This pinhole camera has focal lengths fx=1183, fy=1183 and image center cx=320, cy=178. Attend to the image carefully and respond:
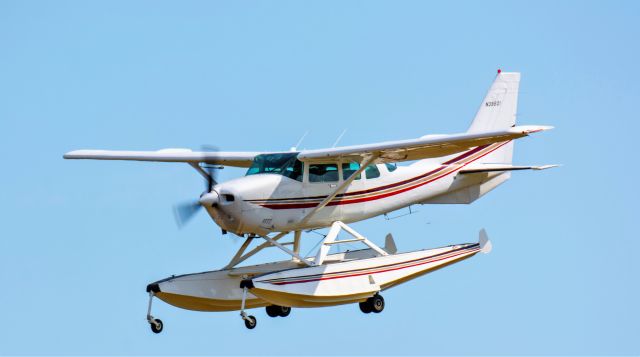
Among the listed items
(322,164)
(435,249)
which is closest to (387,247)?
(435,249)

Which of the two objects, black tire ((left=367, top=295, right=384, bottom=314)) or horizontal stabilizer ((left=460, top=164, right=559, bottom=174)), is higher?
horizontal stabilizer ((left=460, top=164, right=559, bottom=174))

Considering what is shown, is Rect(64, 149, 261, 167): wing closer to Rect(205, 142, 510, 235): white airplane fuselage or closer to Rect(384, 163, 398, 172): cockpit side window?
Rect(205, 142, 510, 235): white airplane fuselage

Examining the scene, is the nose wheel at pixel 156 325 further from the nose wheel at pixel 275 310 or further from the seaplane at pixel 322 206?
the nose wheel at pixel 275 310

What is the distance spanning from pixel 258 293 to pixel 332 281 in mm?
1527

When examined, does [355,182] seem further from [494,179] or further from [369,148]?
[494,179]

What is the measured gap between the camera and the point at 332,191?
22906 mm

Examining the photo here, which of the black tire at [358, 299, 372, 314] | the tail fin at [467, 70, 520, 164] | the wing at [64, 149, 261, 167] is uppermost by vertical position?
the tail fin at [467, 70, 520, 164]

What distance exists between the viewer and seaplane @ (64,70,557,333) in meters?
21.7

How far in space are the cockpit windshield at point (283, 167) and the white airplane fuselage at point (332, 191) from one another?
0.12 metres

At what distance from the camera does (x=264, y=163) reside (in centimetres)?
2272

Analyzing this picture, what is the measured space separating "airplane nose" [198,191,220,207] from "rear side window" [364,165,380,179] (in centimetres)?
358

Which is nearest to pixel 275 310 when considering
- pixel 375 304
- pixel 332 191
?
pixel 375 304

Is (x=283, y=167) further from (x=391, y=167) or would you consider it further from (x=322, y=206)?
(x=391, y=167)

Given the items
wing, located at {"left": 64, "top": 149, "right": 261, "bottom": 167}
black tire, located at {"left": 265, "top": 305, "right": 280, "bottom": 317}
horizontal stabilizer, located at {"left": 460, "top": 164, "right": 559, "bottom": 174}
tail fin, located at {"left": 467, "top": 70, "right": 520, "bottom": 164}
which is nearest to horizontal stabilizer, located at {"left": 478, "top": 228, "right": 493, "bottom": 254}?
horizontal stabilizer, located at {"left": 460, "top": 164, "right": 559, "bottom": 174}
